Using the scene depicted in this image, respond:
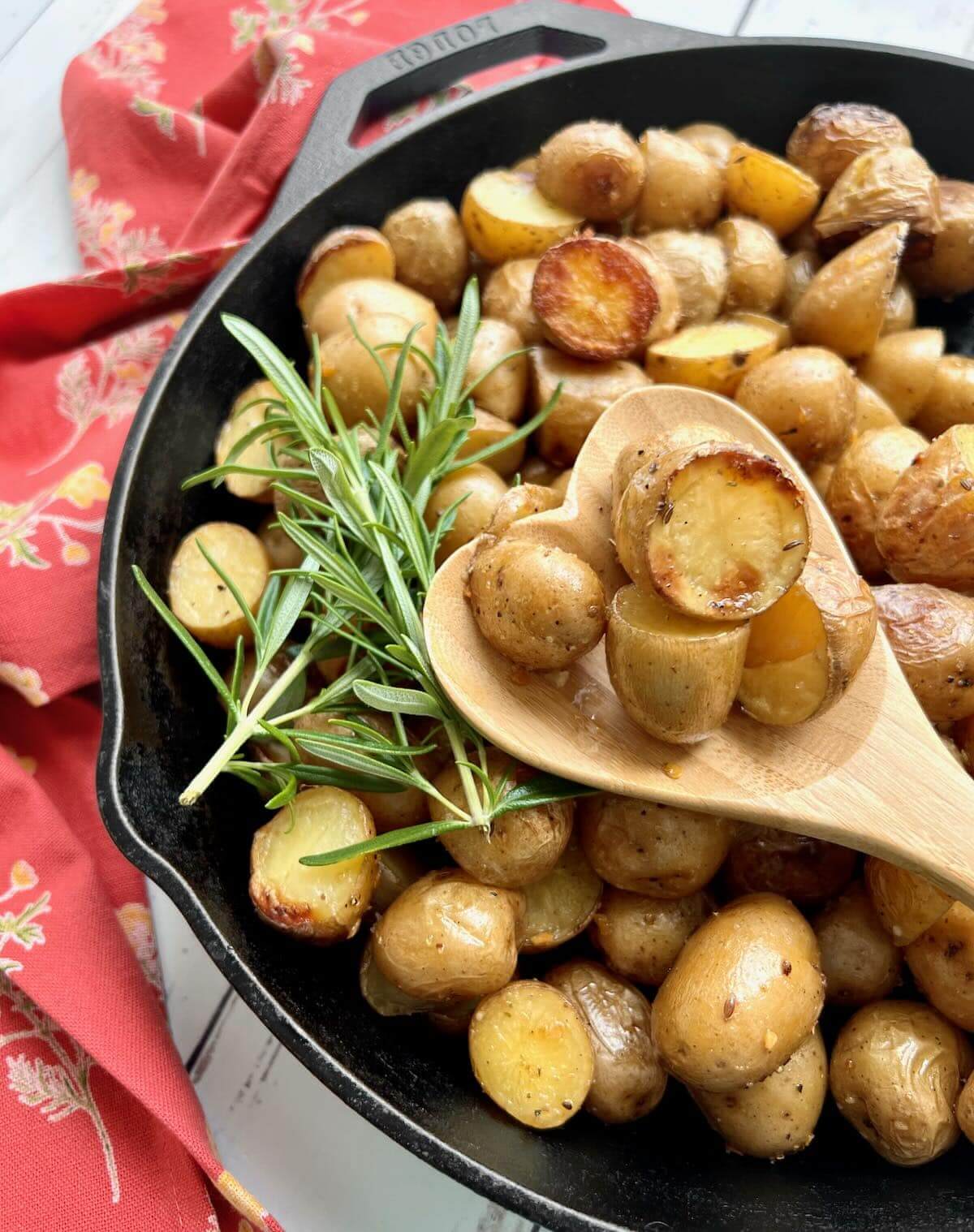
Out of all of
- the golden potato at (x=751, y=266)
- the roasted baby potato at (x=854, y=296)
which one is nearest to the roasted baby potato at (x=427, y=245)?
the golden potato at (x=751, y=266)

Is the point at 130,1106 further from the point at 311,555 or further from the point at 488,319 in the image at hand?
the point at 488,319

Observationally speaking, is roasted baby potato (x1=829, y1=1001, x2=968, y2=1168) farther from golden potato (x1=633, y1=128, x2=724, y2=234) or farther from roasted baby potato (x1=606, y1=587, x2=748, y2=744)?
golden potato (x1=633, y1=128, x2=724, y2=234)

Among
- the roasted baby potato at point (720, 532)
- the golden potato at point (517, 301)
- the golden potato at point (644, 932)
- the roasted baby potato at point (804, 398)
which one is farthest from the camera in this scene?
the golden potato at point (517, 301)

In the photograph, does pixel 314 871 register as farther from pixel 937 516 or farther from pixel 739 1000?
pixel 937 516

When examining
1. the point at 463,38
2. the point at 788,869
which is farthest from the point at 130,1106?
the point at 463,38

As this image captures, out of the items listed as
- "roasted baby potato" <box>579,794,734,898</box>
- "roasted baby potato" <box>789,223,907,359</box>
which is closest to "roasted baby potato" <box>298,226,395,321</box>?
"roasted baby potato" <box>789,223,907,359</box>

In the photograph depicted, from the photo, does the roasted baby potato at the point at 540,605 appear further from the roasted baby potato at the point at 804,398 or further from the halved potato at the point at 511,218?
the halved potato at the point at 511,218
